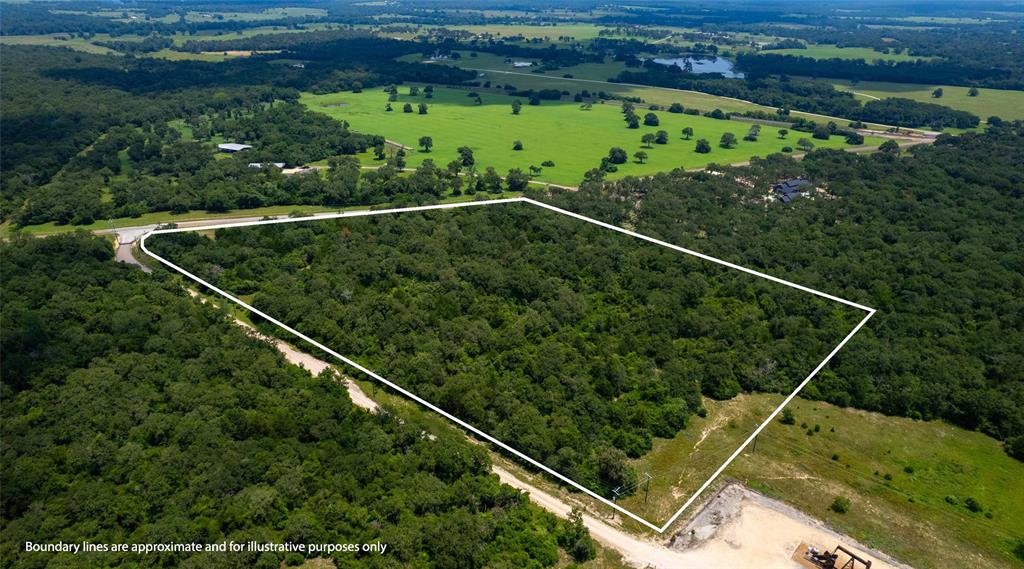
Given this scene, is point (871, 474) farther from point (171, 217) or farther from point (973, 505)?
point (171, 217)

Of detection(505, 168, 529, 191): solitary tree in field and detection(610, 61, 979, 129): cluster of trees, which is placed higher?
detection(610, 61, 979, 129): cluster of trees

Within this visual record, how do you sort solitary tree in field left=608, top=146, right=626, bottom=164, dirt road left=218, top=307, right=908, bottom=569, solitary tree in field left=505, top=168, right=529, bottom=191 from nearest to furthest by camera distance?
A: dirt road left=218, top=307, right=908, bottom=569, solitary tree in field left=505, top=168, right=529, bottom=191, solitary tree in field left=608, top=146, right=626, bottom=164

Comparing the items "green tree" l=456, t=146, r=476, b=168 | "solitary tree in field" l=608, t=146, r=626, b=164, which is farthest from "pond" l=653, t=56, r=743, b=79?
"green tree" l=456, t=146, r=476, b=168

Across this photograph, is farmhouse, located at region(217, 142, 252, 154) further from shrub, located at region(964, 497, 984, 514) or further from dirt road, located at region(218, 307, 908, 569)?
shrub, located at region(964, 497, 984, 514)

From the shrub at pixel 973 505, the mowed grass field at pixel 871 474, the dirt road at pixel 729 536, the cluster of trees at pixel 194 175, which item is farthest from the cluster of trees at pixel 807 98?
the dirt road at pixel 729 536

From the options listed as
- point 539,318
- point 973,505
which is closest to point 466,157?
point 539,318

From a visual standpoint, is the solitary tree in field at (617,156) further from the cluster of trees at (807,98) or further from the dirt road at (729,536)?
the dirt road at (729,536)

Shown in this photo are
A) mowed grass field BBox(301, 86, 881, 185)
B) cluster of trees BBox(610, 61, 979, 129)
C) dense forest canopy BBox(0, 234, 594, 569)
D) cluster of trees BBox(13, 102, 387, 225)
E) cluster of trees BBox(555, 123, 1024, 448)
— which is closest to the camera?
dense forest canopy BBox(0, 234, 594, 569)
